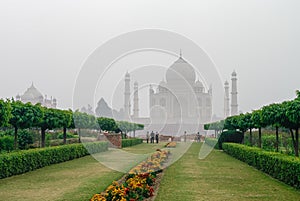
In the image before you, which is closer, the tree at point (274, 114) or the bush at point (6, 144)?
the tree at point (274, 114)

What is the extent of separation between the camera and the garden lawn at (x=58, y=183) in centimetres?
744

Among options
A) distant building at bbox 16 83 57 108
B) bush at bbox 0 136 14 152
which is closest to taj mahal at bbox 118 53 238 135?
distant building at bbox 16 83 57 108

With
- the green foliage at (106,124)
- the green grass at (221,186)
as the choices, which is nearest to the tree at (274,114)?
the green grass at (221,186)

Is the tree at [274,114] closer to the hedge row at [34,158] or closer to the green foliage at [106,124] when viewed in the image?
the hedge row at [34,158]

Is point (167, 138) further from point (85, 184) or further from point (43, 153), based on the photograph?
point (85, 184)

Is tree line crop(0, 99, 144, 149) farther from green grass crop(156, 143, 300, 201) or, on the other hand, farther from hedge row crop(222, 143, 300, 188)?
hedge row crop(222, 143, 300, 188)

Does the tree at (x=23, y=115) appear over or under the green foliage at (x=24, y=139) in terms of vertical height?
over

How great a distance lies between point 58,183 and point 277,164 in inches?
215

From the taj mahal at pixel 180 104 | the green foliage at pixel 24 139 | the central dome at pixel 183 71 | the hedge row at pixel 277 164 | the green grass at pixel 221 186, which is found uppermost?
the central dome at pixel 183 71

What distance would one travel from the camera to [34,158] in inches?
457

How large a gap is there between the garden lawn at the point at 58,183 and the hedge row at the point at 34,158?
227 mm

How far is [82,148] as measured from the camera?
1691cm

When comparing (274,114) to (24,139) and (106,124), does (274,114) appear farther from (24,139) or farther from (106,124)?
(106,124)

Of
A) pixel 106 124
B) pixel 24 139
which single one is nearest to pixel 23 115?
pixel 24 139
